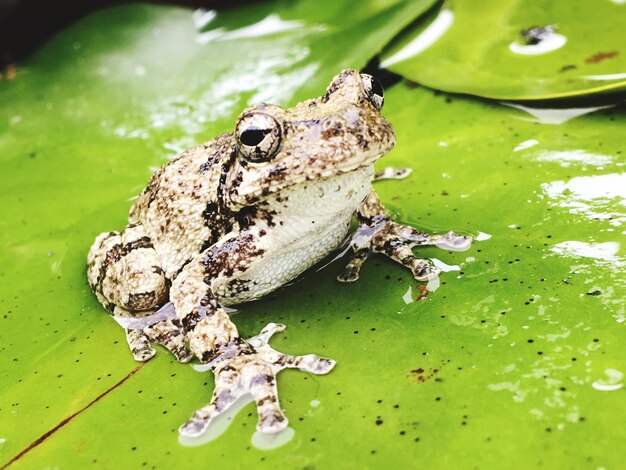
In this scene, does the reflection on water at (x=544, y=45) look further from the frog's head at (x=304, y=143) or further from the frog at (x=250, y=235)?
the frog's head at (x=304, y=143)

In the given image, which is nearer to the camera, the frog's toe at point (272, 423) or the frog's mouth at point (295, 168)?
the frog's toe at point (272, 423)

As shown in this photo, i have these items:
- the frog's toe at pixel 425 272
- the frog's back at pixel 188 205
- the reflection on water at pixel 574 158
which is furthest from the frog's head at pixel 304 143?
the reflection on water at pixel 574 158

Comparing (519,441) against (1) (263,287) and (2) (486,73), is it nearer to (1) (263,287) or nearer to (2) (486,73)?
(1) (263,287)

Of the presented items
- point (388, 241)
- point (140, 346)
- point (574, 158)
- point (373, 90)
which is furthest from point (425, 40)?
point (140, 346)

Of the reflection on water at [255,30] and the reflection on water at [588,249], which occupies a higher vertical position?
the reflection on water at [255,30]

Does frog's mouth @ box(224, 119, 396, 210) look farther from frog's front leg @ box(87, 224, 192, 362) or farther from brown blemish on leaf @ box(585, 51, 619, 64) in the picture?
brown blemish on leaf @ box(585, 51, 619, 64)

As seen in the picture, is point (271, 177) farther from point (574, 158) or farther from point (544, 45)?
point (544, 45)
